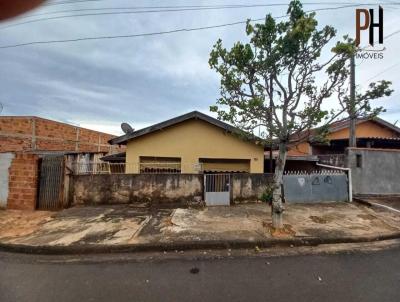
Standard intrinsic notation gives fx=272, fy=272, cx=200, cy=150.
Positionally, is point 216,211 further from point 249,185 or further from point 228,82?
point 228,82

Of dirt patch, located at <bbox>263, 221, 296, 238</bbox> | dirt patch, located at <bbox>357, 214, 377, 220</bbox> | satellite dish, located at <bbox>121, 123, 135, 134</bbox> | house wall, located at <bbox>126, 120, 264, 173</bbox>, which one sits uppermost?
satellite dish, located at <bbox>121, 123, 135, 134</bbox>

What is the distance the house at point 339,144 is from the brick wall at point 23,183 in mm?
7875

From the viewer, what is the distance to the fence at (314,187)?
9.47m

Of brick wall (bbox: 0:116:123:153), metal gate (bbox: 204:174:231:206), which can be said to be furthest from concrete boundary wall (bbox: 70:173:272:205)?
brick wall (bbox: 0:116:123:153)

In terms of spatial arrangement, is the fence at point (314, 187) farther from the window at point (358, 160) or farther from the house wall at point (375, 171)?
the window at point (358, 160)

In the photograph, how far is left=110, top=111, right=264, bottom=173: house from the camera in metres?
11.5

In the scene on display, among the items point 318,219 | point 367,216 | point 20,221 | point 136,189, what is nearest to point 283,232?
point 318,219

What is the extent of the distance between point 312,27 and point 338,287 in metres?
4.87

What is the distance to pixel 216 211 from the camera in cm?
827

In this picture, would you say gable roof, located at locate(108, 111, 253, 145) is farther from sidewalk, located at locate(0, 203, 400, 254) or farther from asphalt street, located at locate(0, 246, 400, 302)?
asphalt street, located at locate(0, 246, 400, 302)

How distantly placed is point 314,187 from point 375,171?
9.60 feet

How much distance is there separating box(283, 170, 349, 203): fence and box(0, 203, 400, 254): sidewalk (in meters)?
0.70

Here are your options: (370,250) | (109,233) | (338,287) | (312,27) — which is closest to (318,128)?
(312,27)

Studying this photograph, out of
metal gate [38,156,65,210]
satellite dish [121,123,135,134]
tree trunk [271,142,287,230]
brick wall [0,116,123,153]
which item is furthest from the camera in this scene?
brick wall [0,116,123,153]
